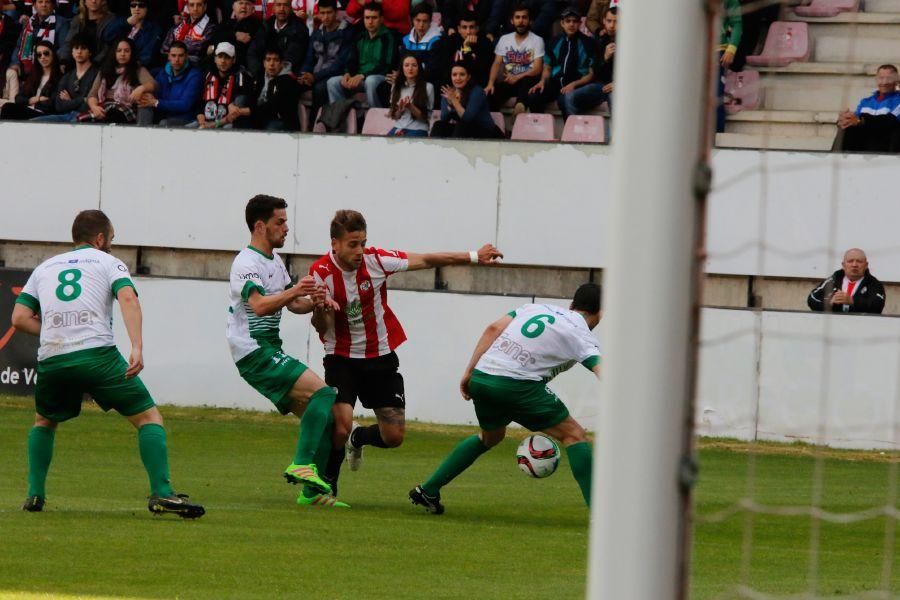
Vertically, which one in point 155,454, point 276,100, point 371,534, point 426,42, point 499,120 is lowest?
point 371,534

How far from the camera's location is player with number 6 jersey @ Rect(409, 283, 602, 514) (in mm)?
9164

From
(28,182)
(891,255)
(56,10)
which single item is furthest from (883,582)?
(56,10)

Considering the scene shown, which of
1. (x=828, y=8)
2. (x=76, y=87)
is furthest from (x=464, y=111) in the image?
(x=76, y=87)

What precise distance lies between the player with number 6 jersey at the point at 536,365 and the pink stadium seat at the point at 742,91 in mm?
8676

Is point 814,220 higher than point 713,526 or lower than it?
higher

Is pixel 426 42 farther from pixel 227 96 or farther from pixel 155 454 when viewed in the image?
pixel 155 454

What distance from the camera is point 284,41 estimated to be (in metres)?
18.9

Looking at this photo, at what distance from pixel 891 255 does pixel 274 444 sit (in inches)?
259

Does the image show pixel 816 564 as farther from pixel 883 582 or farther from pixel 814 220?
pixel 814 220

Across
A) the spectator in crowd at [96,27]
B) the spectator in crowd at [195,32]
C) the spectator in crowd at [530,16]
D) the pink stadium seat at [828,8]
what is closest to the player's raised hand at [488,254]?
the spectator in crowd at [530,16]

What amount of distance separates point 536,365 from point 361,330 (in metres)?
1.43

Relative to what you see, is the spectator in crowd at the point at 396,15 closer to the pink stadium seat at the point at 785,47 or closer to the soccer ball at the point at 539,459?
the pink stadium seat at the point at 785,47

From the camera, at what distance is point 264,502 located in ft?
32.9

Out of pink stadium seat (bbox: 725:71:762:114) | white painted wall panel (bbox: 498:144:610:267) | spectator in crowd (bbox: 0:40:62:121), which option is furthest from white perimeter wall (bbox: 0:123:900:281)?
pink stadium seat (bbox: 725:71:762:114)
